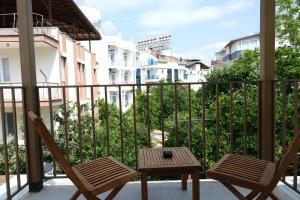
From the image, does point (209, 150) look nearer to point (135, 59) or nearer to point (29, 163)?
point (29, 163)

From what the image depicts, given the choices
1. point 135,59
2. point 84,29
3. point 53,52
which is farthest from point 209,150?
point 135,59

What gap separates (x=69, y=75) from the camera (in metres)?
15.1

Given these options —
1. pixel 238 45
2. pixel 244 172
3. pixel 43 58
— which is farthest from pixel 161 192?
pixel 238 45

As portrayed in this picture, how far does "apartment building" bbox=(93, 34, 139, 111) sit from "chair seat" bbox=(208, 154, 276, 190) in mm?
22518

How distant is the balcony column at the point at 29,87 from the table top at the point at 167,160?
3.36 ft

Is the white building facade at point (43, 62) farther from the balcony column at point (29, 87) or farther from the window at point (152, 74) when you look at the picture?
the window at point (152, 74)

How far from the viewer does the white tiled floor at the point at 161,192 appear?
2.47m

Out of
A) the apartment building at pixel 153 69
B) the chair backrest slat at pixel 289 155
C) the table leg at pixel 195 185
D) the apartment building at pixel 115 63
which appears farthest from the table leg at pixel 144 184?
the apartment building at pixel 153 69

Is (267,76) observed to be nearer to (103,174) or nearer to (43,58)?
(103,174)

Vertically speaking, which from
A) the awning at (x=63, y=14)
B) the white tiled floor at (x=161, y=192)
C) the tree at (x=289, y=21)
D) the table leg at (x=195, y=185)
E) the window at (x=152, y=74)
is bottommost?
the white tiled floor at (x=161, y=192)

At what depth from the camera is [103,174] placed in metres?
2.04

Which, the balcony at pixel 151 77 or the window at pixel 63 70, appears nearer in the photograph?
the window at pixel 63 70

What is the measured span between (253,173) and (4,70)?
43.8 feet

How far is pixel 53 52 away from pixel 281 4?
988cm
